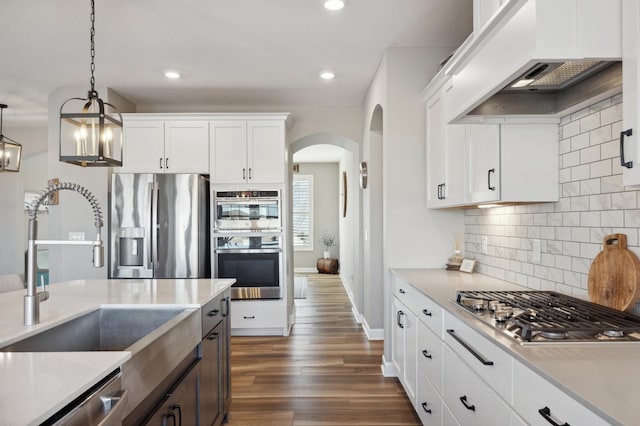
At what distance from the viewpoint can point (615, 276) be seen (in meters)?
1.70

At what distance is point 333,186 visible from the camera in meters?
9.89

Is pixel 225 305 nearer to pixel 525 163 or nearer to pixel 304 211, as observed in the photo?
pixel 525 163

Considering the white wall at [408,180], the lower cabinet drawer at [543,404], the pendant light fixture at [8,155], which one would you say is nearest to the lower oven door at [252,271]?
the white wall at [408,180]

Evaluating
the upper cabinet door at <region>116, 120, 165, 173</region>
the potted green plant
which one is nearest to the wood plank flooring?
the upper cabinet door at <region>116, 120, 165, 173</region>

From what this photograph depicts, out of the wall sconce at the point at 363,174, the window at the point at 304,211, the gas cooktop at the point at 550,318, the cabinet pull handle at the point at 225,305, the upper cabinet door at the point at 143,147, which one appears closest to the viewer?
the gas cooktop at the point at 550,318

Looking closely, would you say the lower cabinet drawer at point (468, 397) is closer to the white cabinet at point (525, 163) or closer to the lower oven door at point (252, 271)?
the white cabinet at point (525, 163)

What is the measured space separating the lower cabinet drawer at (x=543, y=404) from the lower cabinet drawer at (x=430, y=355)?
82cm

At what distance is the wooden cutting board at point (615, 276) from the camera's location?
1.61 metres

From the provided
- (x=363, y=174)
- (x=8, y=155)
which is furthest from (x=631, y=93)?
(x=8, y=155)

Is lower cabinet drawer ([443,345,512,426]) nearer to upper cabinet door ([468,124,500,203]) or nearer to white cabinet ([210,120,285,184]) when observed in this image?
upper cabinet door ([468,124,500,203])

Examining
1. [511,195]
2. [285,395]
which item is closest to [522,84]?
[511,195]

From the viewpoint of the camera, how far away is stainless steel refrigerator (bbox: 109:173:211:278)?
4289 mm

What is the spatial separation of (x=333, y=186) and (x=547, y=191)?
7.79 m

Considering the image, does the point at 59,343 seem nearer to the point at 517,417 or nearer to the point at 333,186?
the point at 517,417
